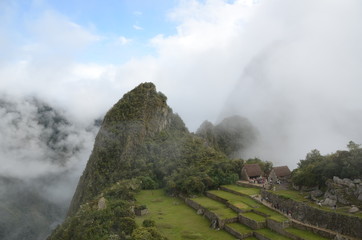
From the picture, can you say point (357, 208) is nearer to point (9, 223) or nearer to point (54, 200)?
point (9, 223)

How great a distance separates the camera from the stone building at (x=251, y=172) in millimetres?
39375

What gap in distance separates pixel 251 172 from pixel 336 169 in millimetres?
16336

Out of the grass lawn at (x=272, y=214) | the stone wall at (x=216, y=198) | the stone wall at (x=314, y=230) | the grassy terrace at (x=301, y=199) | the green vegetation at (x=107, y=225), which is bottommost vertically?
the green vegetation at (x=107, y=225)

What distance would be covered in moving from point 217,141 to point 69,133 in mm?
55943

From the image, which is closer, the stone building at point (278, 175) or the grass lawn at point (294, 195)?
the grass lawn at point (294, 195)

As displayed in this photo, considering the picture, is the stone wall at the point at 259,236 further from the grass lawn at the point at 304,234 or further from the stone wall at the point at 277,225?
the grass lawn at the point at 304,234

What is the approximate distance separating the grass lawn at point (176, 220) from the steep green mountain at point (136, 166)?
2130 mm

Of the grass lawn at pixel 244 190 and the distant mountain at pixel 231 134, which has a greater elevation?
the distant mountain at pixel 231 134

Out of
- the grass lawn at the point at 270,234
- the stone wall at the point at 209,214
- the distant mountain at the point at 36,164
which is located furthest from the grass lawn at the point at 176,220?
the distant mountain at the point at 36,164

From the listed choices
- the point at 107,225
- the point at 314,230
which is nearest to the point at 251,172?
the point at 314,230

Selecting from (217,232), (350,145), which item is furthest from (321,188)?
(217,232)

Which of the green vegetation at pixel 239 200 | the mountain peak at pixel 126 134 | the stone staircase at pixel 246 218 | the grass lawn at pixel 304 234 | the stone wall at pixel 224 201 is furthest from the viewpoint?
the mountain peak at pixel 126 134

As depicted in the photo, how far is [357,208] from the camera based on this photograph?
1964 centimetres

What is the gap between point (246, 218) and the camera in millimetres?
24734
